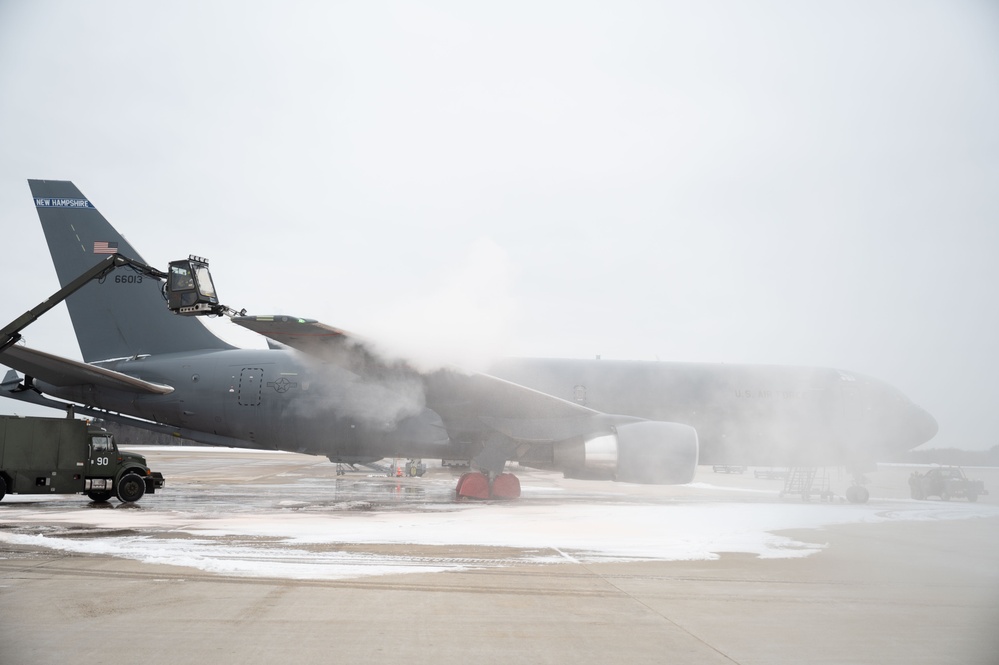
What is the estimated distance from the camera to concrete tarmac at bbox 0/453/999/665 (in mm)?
5246

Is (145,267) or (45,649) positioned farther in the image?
(145,267)

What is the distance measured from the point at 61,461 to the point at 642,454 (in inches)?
531

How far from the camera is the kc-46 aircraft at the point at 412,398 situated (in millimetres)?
17156

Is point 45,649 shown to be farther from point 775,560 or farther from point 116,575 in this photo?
point 775,560

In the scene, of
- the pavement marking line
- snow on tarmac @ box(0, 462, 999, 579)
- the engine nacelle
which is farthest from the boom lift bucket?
the engine nacelle

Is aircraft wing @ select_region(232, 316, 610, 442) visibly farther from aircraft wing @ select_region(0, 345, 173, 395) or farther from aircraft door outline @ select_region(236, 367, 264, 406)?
aircraft wing @ select_region(0, 345, 173, 395)

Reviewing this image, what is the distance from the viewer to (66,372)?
1725 centimetres

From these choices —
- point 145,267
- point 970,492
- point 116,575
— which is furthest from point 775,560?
point 970,492

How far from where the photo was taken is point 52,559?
8688 mm

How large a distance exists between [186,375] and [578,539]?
1258 centimetres

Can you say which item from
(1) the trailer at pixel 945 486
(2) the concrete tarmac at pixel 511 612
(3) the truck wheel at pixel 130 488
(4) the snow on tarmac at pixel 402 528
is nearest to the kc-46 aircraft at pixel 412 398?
(4) the snow on tarmac at pixel 402 528

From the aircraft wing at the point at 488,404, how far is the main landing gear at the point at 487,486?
1267 millimetres

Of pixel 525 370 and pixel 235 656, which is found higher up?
pixel 525 370

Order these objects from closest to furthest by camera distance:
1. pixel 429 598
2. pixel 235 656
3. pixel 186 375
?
pixel 235 656
pixel 429 598
pixel 186 375
